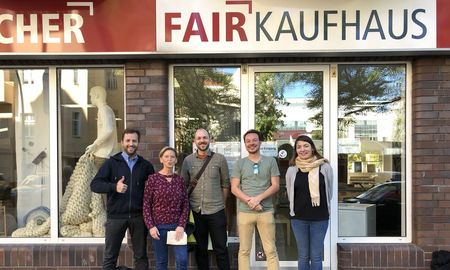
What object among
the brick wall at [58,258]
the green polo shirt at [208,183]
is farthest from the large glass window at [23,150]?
the green polo shirt at [208,183]

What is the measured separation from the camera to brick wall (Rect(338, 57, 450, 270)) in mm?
4898

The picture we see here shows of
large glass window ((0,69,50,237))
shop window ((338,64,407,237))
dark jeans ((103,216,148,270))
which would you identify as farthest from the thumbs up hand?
shop window ((338,64,407,237))

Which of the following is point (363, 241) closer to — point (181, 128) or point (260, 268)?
point (260, 268)

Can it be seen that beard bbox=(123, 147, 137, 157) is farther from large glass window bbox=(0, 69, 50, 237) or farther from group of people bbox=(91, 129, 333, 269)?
large glass window bbox=(0, 69, 50, 237)

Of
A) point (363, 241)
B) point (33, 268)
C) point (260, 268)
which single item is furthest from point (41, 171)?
point (363, 241)

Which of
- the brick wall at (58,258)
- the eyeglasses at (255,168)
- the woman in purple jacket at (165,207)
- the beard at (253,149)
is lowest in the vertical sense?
the brick wall at (58,258)

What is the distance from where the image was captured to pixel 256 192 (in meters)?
4.54

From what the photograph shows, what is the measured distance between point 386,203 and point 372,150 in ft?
1.96

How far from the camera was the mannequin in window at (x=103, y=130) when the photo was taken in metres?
5.29

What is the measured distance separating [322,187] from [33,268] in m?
3.09

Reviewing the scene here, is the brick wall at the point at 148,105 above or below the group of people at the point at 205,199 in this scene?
above

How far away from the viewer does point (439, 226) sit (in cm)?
491

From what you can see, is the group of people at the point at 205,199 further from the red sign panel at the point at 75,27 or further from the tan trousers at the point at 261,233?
the red sign panel at the point at 75,27

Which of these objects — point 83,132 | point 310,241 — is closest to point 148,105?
point 83,132
